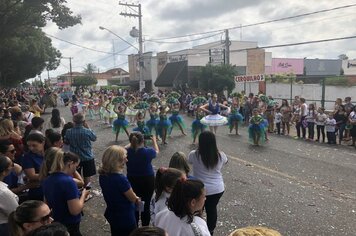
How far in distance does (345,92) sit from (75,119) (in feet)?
74.3

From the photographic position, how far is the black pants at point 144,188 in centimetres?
548

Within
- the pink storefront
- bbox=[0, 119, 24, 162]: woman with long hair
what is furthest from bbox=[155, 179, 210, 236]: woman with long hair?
the pink storefront

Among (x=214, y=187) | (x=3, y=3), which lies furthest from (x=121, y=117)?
(x=214, y=187)

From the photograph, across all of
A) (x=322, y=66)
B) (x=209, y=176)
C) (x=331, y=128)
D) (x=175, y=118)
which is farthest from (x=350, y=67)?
(x=209, y=176)

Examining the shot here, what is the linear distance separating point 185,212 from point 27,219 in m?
1.21

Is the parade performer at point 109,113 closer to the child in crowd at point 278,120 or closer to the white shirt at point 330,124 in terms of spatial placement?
the child in crowd at point 278,120

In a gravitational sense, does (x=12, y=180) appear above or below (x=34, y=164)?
below

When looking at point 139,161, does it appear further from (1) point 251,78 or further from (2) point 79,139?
(1) point 251,78

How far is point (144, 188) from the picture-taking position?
5539mm

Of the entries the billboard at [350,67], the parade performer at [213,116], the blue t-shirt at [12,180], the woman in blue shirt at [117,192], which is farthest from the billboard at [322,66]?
the woman in blue shirt at [117,192]

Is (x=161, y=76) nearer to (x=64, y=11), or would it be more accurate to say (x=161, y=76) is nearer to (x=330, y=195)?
(x=64, y=11)

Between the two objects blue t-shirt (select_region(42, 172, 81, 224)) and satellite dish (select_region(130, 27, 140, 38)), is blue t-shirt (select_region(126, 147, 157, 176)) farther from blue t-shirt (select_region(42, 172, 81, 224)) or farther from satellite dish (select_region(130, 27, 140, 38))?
satellite dish (select_region(130, 27, 140, 38))

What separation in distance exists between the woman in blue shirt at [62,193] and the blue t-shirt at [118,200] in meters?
0.30

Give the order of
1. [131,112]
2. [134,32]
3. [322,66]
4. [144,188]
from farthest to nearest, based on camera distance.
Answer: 1. [322,66]
2. [134,32]
3. [131,112]
4. [144,188]
